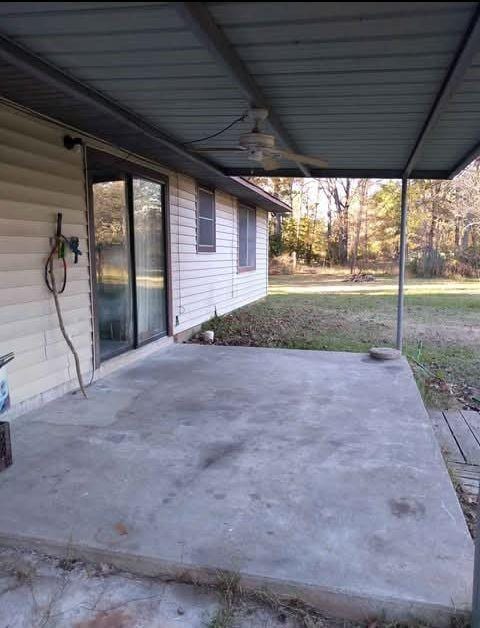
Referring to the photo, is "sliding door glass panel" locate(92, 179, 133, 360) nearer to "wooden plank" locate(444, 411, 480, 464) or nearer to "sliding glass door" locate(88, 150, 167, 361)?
"sliding glass door" locate(88, 150, 167, 361)

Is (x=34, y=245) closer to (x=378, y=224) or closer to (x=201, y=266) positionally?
(x=201, y=266)

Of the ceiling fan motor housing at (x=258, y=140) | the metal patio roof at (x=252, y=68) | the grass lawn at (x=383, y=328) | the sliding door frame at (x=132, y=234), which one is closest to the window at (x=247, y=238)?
→ the grass lawn at (x=383, y=328)

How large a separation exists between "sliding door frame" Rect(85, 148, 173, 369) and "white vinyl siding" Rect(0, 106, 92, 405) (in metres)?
0.12

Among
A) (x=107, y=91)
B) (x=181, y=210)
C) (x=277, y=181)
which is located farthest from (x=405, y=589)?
(x=277, y=181)

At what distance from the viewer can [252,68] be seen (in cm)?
273

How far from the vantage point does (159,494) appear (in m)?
2.39

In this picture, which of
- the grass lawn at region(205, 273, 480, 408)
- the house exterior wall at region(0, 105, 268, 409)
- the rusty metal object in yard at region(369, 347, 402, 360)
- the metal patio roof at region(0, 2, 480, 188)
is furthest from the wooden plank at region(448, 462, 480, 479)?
the house exterior wall at region(0, 105, 268, 409)

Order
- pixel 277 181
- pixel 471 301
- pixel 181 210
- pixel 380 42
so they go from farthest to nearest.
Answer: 1. pixel 277 181
2. pixel 471 301
3. pixel 181 210
4. pixel 380 42

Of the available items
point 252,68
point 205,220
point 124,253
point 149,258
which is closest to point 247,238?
point 205,220

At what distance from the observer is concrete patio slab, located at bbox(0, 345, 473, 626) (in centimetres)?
183

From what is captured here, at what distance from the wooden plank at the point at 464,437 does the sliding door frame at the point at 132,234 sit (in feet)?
10.6

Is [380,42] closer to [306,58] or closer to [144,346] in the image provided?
[306,58]

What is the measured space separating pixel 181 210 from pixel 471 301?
8.42m

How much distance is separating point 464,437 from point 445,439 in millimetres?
173
